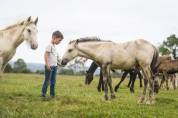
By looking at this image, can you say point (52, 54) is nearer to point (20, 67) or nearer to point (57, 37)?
point (57, 37)

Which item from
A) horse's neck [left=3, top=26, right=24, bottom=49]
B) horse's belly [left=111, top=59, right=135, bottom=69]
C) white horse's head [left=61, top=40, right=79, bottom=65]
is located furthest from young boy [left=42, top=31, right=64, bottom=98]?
horse's belly [left=111, top=59, right=135, bottom=69]

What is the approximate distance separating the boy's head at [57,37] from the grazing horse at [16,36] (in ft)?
4.29

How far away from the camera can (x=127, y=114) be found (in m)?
10.8

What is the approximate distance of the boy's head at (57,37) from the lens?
13.9 metres

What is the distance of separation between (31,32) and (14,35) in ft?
1.64

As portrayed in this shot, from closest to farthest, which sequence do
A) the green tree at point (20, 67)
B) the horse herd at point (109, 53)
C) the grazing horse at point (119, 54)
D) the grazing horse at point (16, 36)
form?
the grazing horse at point (16, 36) < the horse herd at point (109, 53) < the grazing horse at point (119, 54) < the green tree at point (20, 67)

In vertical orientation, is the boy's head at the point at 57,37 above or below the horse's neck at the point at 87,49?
above

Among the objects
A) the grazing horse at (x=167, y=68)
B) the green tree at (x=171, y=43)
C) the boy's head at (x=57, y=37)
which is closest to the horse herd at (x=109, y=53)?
the boy's head at (x=57, y=37)

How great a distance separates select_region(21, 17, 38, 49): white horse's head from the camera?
492 inches

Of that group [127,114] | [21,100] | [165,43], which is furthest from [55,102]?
[165,43]

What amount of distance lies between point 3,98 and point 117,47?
4046mm

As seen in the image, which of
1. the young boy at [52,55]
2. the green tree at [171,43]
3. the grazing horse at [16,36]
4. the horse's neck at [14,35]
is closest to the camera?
the grazing horse at [16,36]

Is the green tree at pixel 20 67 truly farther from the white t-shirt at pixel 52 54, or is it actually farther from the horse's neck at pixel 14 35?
the horse's neck at pixel 14 35

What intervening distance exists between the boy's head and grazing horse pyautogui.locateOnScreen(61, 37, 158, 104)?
699 mm
